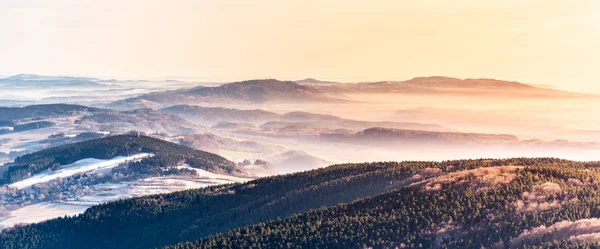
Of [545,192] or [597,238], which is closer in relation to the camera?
[597,238]

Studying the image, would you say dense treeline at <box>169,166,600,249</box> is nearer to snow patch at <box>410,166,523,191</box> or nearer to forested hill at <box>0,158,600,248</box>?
forested hill at <box>0,158,600,248</box>

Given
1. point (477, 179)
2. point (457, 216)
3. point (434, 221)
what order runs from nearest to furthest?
point (457, 216), point (434, 221), point (477, 179)

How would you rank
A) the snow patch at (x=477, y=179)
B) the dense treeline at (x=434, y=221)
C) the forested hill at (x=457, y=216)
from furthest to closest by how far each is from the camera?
the snow patch at (x=477, y=179), the dense treeline at (x=434, y=221), the forested hill at (x=457, y=216)

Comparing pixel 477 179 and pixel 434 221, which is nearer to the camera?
pixel 434 221

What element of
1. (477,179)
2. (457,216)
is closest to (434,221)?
(457,216)

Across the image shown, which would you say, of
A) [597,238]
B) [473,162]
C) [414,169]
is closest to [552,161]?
[473,162]

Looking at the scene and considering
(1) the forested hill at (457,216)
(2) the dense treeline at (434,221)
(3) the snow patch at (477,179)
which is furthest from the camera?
(3) the snow patch at (477,179)

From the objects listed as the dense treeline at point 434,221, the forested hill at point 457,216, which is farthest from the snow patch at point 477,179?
the dense treeline at point 434,221

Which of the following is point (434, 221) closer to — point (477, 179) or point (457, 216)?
point (457, 216)

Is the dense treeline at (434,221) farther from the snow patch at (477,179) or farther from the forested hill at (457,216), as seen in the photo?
the snow patch at (477,179)

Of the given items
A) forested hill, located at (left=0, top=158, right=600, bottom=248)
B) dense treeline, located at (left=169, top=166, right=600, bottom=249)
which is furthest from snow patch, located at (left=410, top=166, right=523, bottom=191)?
dense treeline, located at (left=169, top=166, right=600, bottom=249)

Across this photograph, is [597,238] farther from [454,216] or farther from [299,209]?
[299,209]
